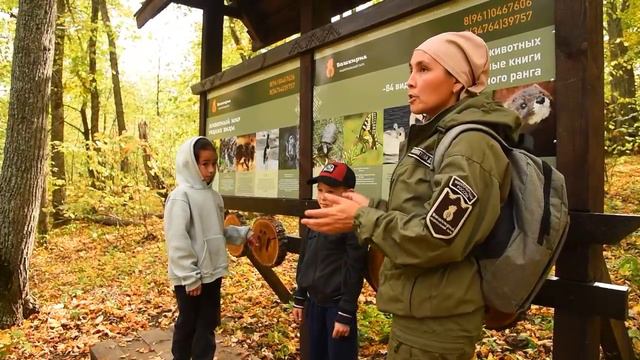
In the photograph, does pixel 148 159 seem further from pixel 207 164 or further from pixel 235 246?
pixel 207 164

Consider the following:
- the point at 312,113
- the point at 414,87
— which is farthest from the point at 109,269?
the point at 414,87

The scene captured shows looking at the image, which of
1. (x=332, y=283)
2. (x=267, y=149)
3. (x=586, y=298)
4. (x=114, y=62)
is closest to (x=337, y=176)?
(x=332, y=283)

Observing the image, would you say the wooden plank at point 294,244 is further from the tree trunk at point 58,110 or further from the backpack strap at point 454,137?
the tree trunk at point 58,110

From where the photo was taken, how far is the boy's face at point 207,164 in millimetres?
3488

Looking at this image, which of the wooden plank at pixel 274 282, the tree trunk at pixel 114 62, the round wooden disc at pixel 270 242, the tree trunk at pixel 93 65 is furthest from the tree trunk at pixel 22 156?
the tree trunk at pixel 114 62

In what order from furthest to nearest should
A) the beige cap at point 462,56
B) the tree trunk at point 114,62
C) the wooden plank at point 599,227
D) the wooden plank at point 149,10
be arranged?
the tree trunk at point 114,62 < the wooden plank at point 149,10 < the wooden plank at point 599,227 < the beige cap at point 462,56

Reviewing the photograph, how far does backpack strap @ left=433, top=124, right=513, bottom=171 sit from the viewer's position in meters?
1.53

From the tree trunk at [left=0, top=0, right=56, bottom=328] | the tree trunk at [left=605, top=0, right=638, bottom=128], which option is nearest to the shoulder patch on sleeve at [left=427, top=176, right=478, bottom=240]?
the tree trunk at [left=0, top=0, right=56, bottom=328]

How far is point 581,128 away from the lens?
195cm

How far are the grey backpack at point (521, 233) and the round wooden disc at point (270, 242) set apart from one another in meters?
2.44

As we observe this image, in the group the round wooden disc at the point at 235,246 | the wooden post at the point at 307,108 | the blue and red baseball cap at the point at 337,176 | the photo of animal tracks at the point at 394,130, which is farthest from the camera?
the round wooden disc at the point at 235,246

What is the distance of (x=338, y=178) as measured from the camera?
2.63 m

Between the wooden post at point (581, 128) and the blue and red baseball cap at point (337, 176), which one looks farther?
the blue and red baseball cap at point (337, 176)

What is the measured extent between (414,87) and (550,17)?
83cm
